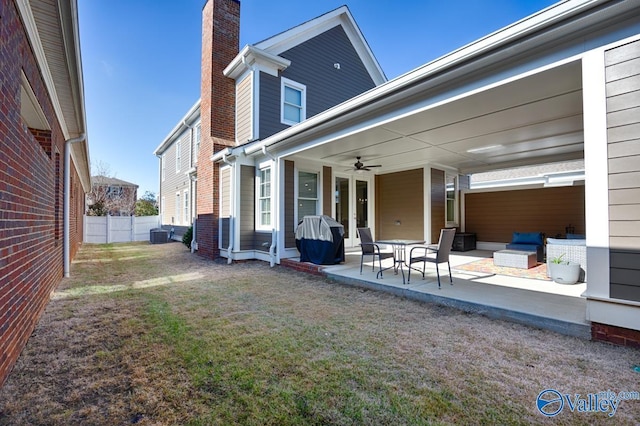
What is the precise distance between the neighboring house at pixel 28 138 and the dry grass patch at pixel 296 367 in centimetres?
47

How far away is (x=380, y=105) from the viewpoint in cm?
454

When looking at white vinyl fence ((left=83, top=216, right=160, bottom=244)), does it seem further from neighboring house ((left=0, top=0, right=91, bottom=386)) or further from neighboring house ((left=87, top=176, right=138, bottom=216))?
neighboring house ((left=0, top=0, right=91, bottom=386))

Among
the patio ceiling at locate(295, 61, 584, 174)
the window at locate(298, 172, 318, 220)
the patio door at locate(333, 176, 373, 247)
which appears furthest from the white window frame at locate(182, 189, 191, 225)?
the patio ceiling at locate(295, 61, 584, 174)

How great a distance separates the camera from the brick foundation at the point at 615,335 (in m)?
2.65

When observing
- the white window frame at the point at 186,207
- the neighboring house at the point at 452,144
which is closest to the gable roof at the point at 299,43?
the neighboring house at the point at 452,144

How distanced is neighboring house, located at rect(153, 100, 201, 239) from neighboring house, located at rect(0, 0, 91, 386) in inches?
313

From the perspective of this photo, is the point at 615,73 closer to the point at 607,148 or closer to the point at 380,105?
the point at 607,148

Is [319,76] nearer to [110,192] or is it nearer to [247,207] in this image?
[247,207]

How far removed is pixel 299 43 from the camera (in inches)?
384

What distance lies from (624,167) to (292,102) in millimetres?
8387

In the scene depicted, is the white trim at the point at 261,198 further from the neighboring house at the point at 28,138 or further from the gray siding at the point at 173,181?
the gray siding at the point at 173,181

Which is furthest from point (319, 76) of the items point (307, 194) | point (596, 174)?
point (596, 174)

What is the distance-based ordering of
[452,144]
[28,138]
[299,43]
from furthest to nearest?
[299,43] < [452,144] < [28,138]

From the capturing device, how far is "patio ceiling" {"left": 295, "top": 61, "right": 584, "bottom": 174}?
144 inches
